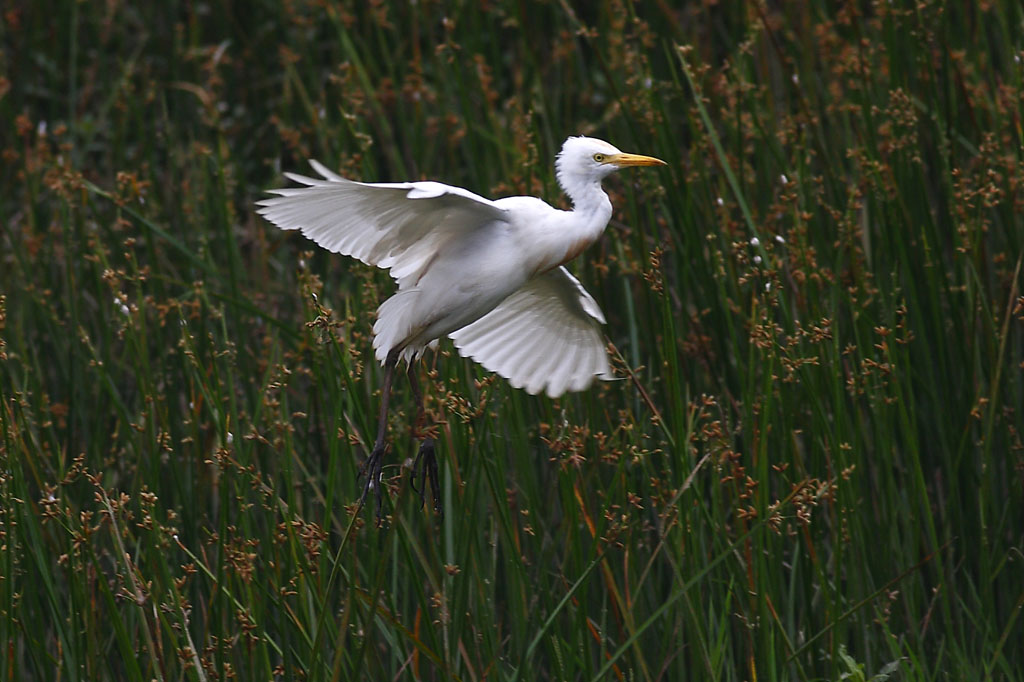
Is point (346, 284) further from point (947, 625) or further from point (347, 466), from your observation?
point (947, 625)

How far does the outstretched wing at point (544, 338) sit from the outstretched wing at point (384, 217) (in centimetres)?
23

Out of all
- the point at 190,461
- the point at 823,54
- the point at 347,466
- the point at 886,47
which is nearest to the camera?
the point at 347,466

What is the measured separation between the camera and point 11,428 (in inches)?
93.3

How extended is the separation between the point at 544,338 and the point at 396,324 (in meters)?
0.42

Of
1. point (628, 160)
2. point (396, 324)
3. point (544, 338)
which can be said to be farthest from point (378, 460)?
point (628, 160)

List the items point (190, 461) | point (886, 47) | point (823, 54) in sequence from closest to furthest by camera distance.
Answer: point (190, 461), point (886, 47), point (823, 54)

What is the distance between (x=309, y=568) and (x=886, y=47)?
1982mm

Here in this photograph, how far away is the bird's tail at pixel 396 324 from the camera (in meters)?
2.41

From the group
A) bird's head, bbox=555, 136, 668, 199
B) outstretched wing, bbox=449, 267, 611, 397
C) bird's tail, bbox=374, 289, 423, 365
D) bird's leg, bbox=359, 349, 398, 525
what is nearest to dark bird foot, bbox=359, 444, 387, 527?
bird's leg, bbox=359, 349, 398, 525

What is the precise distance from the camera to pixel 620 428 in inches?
93.0

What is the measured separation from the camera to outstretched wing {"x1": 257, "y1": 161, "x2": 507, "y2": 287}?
2.19 metres

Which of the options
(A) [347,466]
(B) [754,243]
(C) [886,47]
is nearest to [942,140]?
(C) [886,47]

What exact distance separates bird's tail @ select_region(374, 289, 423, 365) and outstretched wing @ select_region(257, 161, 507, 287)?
78 mm

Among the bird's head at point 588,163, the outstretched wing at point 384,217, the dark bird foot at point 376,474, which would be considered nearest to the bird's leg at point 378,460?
the dark bird foot at point 376,474
